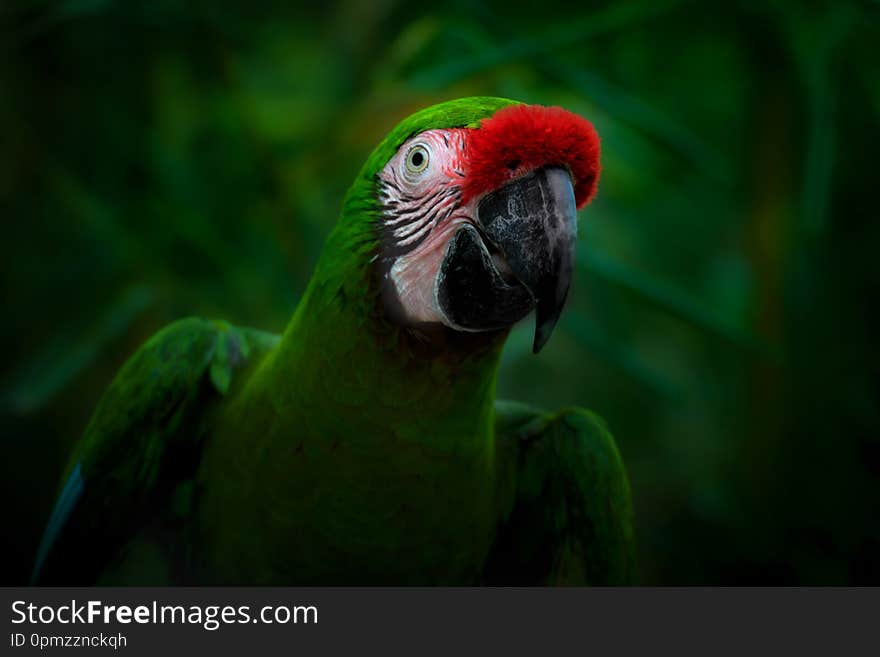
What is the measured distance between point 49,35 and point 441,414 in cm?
91

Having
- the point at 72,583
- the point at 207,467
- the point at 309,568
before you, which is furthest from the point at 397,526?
the point at 72,583

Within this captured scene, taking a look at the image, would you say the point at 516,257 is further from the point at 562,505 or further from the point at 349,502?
the point at 562,505

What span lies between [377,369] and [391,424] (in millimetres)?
61

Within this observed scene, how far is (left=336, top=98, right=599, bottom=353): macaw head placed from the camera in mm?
640

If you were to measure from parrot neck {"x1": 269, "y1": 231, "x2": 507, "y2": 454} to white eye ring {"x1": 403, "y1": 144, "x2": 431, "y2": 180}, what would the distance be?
0.10 metres

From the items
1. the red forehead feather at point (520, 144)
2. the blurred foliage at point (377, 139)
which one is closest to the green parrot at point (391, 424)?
the red forehead feather at point (520, 144)

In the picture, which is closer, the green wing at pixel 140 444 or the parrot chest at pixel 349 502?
the parrot chest at pixel 349 502

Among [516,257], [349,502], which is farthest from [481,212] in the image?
[349,502]

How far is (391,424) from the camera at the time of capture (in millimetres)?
751

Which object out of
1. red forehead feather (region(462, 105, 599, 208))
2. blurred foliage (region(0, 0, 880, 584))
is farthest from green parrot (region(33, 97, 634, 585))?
→ blurred foliage (region(0, 0, 880, 584))

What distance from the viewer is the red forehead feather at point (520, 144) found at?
63 cm

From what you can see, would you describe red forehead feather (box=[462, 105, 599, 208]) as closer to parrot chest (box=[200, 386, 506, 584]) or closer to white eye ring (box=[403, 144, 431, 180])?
white eye ring (box=[403, 144, 431, 180])

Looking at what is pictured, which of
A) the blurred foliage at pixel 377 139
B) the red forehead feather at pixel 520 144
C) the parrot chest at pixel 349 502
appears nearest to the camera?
the red forehead feather at pixel 520 144

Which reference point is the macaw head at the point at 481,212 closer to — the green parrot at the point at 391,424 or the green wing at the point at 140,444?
the green parrot at the point at 391,424
